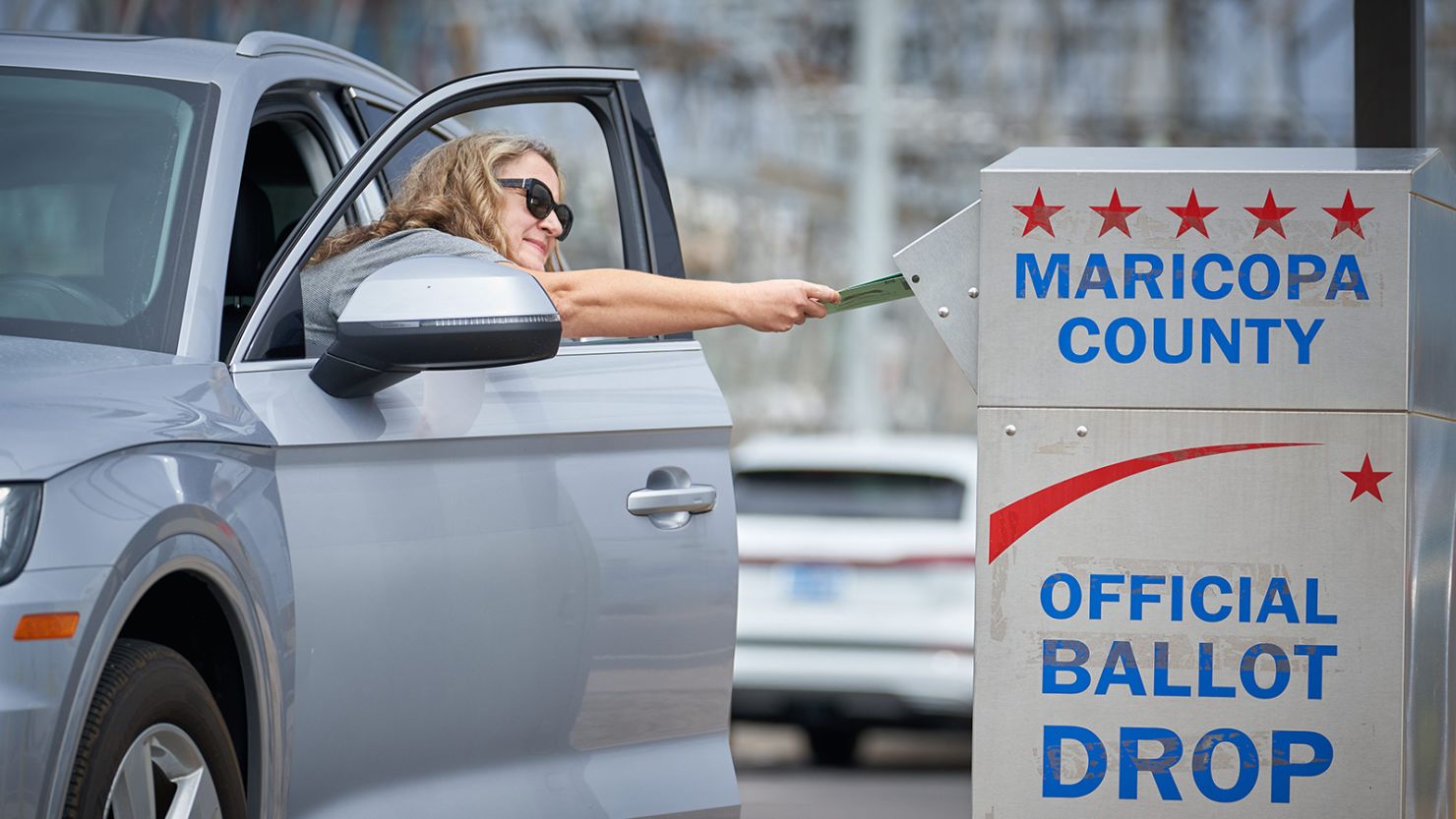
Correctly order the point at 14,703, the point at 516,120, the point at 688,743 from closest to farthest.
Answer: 1. the point at 14,703
2. the point at 688,743
3. the point at 516,120

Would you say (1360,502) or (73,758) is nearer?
(73,758)

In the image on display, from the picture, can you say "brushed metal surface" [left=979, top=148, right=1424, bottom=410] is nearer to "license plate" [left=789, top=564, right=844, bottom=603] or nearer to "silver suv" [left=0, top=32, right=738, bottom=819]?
"silver suv" [left=0, top=32, right=738, bottom=819]

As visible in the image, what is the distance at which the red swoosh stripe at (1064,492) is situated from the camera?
3.23 meters

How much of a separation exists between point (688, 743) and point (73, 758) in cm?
162

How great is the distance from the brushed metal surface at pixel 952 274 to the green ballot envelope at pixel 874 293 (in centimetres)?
5

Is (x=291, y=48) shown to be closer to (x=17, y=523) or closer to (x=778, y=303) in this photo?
(x=778, y=303)

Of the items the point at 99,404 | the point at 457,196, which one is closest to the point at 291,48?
the point at 457,196

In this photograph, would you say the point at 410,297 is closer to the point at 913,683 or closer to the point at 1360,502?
the point at 1360,502

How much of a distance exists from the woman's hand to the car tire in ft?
3.94

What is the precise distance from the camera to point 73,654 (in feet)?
8.46

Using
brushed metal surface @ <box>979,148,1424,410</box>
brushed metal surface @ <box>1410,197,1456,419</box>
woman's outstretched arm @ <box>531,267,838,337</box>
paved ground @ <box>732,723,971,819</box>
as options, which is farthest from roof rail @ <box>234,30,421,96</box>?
paved ground @ <box>732,723,971,819</box>

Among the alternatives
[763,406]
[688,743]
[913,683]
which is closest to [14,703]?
[688,743]

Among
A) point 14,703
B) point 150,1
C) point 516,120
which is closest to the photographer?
point 14,703

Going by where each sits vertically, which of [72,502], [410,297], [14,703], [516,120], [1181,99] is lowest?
[14,703]
